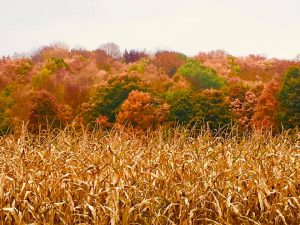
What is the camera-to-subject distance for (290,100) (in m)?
33.5

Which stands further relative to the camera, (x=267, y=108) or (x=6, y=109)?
(x=6, y=109)

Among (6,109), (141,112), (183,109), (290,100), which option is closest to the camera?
(290,100)

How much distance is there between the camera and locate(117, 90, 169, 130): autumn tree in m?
33.8


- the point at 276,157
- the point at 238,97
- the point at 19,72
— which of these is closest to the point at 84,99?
the point at 238,97

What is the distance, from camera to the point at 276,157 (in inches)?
381

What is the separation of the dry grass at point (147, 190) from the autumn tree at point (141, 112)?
24172mm

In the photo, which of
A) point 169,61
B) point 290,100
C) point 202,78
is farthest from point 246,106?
point 169,61

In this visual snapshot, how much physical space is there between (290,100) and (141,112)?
29.3 ft

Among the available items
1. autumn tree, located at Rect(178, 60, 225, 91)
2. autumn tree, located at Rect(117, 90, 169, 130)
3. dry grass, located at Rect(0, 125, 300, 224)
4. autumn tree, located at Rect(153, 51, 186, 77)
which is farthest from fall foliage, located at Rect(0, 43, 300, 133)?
autumn tree, located at Rect(153, 51, 186, 77)

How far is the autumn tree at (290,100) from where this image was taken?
3238cm

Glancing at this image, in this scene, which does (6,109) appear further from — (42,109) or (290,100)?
(290,100)

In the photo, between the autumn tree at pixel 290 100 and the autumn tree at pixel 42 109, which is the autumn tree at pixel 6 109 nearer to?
the autumn tree at pixel 42 109

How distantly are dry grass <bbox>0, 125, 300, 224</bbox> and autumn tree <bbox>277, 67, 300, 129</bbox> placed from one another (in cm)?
2361

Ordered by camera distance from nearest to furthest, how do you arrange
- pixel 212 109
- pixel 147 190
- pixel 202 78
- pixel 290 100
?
pixel 147 190 → pixel 290 100 → pixel 212 109 → pixel 202 78
